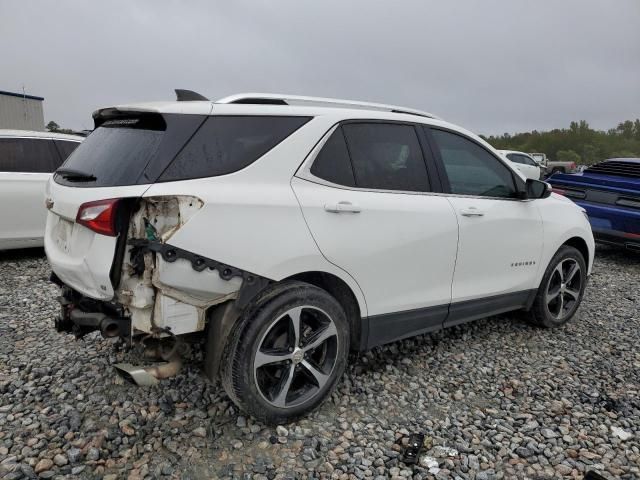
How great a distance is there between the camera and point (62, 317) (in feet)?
9.16

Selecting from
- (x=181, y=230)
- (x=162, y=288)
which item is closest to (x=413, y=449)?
(x=162, y=288)

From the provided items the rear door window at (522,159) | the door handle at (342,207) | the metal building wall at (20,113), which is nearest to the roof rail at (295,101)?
the door handle at (342,207)

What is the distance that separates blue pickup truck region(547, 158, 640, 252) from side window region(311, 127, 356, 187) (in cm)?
542

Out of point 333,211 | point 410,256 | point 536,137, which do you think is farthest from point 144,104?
point 536,137

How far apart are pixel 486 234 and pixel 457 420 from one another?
135 centimetres

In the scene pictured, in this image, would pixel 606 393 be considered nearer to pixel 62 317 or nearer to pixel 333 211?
pixel 333 211

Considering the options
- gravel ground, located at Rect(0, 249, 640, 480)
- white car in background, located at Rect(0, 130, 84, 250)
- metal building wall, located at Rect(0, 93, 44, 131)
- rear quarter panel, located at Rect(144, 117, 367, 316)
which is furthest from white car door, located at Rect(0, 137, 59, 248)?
metal building wall, located at Rect(0, 93, 44, 131)

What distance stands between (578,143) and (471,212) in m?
68.2

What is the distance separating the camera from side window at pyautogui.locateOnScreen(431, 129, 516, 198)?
3486mm

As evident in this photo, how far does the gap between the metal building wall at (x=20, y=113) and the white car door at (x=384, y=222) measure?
25.6m

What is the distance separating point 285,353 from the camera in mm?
2652

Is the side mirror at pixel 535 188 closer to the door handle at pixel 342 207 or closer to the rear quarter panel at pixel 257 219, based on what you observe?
the door handle at pixel 342 207

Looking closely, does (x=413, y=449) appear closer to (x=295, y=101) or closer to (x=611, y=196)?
(x=295, y=101)

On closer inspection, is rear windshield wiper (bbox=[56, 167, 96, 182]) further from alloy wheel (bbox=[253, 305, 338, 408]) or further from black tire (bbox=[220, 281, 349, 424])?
alloy wheel (bbox=[253, 305, 338, 408])
